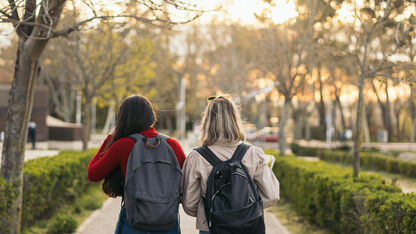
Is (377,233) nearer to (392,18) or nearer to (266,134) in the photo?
(392,18)

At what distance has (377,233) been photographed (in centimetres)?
532

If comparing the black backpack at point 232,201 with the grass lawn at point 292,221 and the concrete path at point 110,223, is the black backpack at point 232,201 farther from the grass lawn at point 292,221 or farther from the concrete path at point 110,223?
the grass lawn at point 292,221

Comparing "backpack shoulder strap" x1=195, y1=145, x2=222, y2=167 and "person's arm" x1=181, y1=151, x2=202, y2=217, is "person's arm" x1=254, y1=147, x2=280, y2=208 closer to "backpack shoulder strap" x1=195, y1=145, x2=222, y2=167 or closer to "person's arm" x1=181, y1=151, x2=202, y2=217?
"backpack shoulder strap" x1=195, y1=145, x2=222, y2=167

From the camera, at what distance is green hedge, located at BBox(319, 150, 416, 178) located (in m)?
16.5

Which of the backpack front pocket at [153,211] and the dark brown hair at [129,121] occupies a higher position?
the dark brown hair at [129,121]

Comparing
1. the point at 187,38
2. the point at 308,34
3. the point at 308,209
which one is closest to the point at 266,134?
the point at 187,38

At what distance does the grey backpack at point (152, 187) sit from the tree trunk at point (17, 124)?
3.36 m

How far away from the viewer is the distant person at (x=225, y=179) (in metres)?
3.35

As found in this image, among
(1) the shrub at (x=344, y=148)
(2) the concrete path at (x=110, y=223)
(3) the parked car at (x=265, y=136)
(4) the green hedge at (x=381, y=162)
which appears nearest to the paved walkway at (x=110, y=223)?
(2) the concrete path at (x=110, y=223)

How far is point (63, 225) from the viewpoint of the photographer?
305 inches

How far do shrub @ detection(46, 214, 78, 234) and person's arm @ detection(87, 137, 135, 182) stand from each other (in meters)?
4.54

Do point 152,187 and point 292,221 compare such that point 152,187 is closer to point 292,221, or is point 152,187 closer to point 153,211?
point 153,211

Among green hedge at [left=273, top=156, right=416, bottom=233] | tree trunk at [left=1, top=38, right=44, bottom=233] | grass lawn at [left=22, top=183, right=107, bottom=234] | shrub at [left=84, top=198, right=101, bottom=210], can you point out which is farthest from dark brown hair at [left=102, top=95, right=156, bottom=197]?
shrub at [left=84, top=198, right=101, bottom=210]

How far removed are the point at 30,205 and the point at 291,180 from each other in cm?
542
